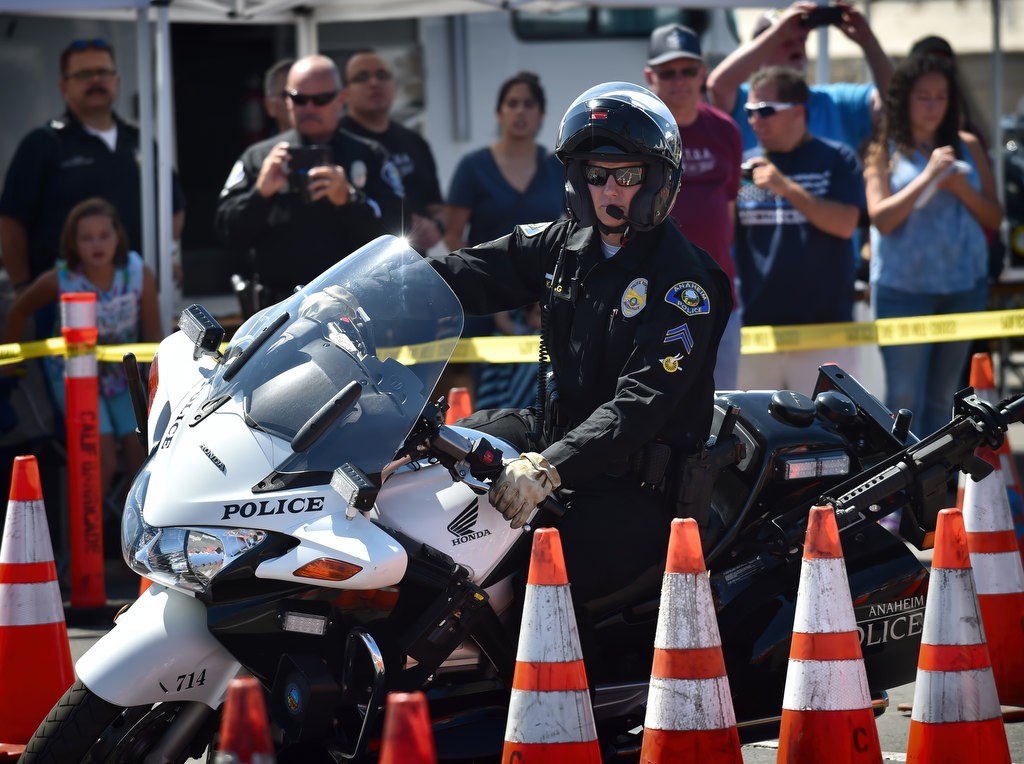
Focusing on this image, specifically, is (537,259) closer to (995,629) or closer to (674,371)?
(674,371)

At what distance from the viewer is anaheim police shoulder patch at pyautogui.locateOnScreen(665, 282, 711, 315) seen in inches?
163

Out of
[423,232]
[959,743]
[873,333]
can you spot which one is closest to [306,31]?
[423,232]

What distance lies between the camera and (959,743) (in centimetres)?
409

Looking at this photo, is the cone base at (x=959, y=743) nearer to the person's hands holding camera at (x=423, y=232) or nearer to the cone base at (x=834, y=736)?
the cone base at (x=834, y=736)

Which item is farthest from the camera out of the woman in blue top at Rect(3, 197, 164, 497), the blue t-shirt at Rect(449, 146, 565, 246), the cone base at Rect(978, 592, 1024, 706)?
the blue t-shirt at Rect(449, 146, 565, 246)

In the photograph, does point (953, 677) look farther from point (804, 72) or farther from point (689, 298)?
point (804, 72)

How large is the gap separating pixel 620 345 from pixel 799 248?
136 inches

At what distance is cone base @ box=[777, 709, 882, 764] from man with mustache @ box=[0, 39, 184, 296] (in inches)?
202

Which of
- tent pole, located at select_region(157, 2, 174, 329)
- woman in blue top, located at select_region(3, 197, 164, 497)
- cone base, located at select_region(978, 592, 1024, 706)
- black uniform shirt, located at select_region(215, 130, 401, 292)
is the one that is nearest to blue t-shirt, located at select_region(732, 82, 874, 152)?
black uniform shirt, located at select_region(215, 130, 401, 292)

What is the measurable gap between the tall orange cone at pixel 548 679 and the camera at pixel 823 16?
5093 mm

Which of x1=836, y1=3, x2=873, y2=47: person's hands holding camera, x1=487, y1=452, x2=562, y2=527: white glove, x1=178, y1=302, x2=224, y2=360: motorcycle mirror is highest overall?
x1=836, y1=3, x2=873, y2=47: person's hands holding camera

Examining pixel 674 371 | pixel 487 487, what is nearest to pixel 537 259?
pixel 674 371

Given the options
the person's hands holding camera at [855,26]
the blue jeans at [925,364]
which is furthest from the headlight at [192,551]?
→ the person's hands holding camera at [855,26]

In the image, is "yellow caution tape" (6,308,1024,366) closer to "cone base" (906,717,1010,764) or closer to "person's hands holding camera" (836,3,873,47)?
"person's hands holding camera" (836,3,873,47)
